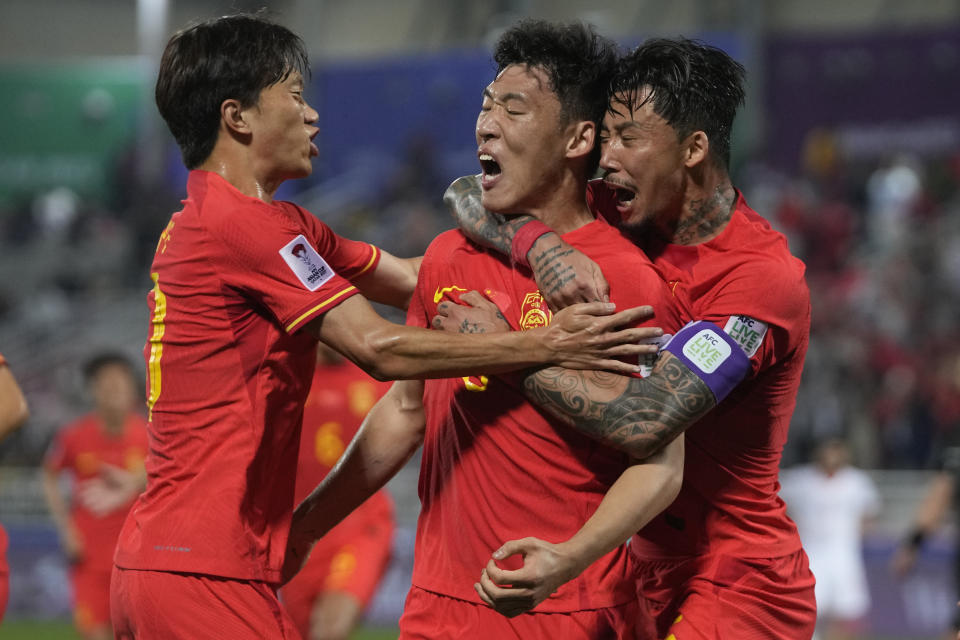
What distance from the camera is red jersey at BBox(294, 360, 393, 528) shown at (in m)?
7.09

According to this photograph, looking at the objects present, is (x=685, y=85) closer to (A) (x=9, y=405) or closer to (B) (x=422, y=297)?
(B) (x=422, y=297)

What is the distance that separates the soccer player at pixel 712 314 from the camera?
3.28 meters

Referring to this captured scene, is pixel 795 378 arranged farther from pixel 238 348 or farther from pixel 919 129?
pixel 919 129

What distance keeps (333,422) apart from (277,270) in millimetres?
4101


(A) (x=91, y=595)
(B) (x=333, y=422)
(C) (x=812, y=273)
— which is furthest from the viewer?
(C) (x=812, y=273)

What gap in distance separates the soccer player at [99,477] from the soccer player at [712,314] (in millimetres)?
6111

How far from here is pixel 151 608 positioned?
3.16 m

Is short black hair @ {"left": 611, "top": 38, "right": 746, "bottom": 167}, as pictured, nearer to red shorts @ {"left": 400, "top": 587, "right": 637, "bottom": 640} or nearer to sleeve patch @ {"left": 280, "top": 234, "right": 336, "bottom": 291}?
sleeve patch @ {"left": 280, "top": 234, "right": 336, "bottom": 291}

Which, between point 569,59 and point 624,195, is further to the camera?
point 624,195

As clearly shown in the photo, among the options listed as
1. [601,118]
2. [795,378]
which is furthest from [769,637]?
[601,118]

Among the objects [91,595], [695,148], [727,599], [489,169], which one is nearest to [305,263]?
[489,169]

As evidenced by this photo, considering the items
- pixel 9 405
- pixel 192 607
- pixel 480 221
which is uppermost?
pixel 480 221

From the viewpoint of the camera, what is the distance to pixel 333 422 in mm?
7227

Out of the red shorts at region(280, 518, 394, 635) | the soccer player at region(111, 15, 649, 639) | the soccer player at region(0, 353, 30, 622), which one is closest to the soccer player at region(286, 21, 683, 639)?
the soccer player at region(111, 15, 649, 639)
